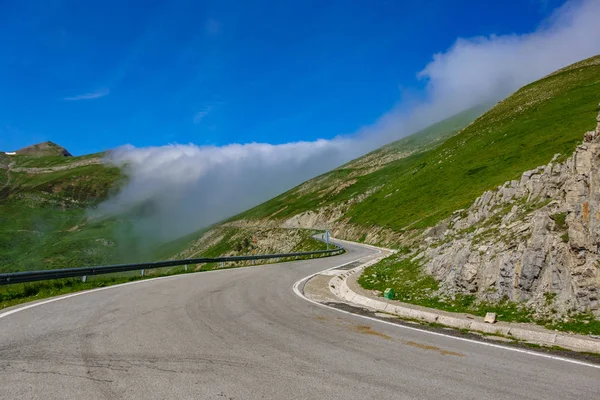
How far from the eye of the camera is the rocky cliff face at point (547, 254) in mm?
10508

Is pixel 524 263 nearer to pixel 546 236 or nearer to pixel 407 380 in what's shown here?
pixel 546 236

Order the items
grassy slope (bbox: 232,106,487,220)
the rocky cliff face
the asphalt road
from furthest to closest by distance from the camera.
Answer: grassy slope (bbox: 232,106,487,220), the rocky cliff face, the asphalt road

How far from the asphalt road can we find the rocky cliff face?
13.6 ft

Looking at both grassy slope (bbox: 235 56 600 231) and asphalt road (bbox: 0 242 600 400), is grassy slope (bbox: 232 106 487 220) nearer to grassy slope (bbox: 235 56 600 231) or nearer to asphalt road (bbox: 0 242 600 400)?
grassy slope (bbox: 235 56 600 231)

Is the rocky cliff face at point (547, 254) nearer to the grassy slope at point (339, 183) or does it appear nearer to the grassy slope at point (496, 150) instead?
the grassy slope at point (496, 150)

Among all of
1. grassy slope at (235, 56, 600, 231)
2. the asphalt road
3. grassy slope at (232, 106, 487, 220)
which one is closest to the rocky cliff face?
the asphalt road

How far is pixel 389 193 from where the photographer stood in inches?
3329

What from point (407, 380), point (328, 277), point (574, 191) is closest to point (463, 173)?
point (328, 277)

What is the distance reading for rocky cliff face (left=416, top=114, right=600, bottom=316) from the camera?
1051 centimetres

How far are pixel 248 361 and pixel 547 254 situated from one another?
1022 cm

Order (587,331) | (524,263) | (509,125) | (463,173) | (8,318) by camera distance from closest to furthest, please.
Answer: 1. (587,331)
2. (8,318)
3. (524,263)
4. (463,173)
5. (509,125)

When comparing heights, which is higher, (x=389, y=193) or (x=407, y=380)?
(x=389, y=193)

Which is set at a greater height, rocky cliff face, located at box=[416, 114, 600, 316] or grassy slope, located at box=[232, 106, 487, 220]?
grassy slope, located at box=[232, 106, 487, 220]

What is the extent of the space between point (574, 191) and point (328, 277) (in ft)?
47.7
